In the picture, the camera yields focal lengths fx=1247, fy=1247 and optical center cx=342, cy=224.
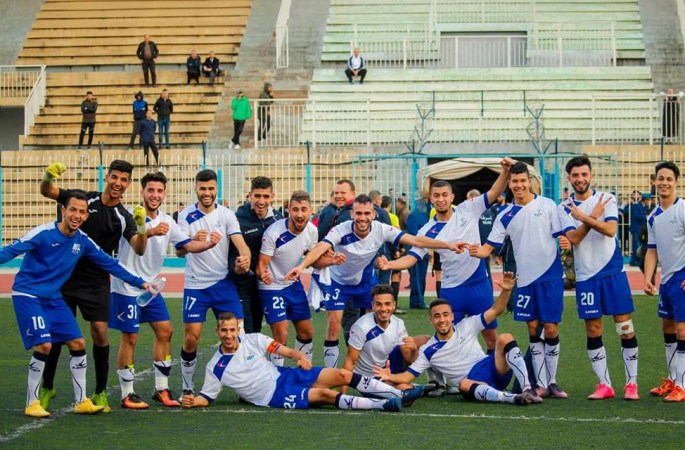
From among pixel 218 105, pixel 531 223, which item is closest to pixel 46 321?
pixel 531 223

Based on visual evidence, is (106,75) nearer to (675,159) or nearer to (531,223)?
(675,159)

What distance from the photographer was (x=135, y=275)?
1055 centimetres

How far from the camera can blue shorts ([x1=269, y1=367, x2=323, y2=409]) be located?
Result: 10698 millimetres

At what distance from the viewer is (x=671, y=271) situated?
37.0ft

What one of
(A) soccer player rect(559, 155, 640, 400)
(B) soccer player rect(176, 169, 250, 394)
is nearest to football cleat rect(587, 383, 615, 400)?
(A) soccer player rect(559, 155, 640, 400)

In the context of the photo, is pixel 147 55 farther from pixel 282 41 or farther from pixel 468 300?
pixel 468 300

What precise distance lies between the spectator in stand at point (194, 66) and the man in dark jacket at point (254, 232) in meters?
25.5

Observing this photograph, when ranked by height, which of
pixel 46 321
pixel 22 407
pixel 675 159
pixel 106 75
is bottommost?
pixel 22 407

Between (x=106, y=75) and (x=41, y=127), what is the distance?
301 cm

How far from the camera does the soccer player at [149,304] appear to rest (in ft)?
Answer: 36.0

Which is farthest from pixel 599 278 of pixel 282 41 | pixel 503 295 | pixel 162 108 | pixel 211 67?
pixel 282 41

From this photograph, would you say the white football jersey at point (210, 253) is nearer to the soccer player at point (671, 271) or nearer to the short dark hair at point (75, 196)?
the short dark hair at point (75, 196)

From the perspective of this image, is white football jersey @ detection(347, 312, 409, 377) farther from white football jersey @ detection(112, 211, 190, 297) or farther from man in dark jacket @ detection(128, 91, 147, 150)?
man in dark jacket @ detection(128, 91, 147, 150)

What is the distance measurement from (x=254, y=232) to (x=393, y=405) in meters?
2.50
